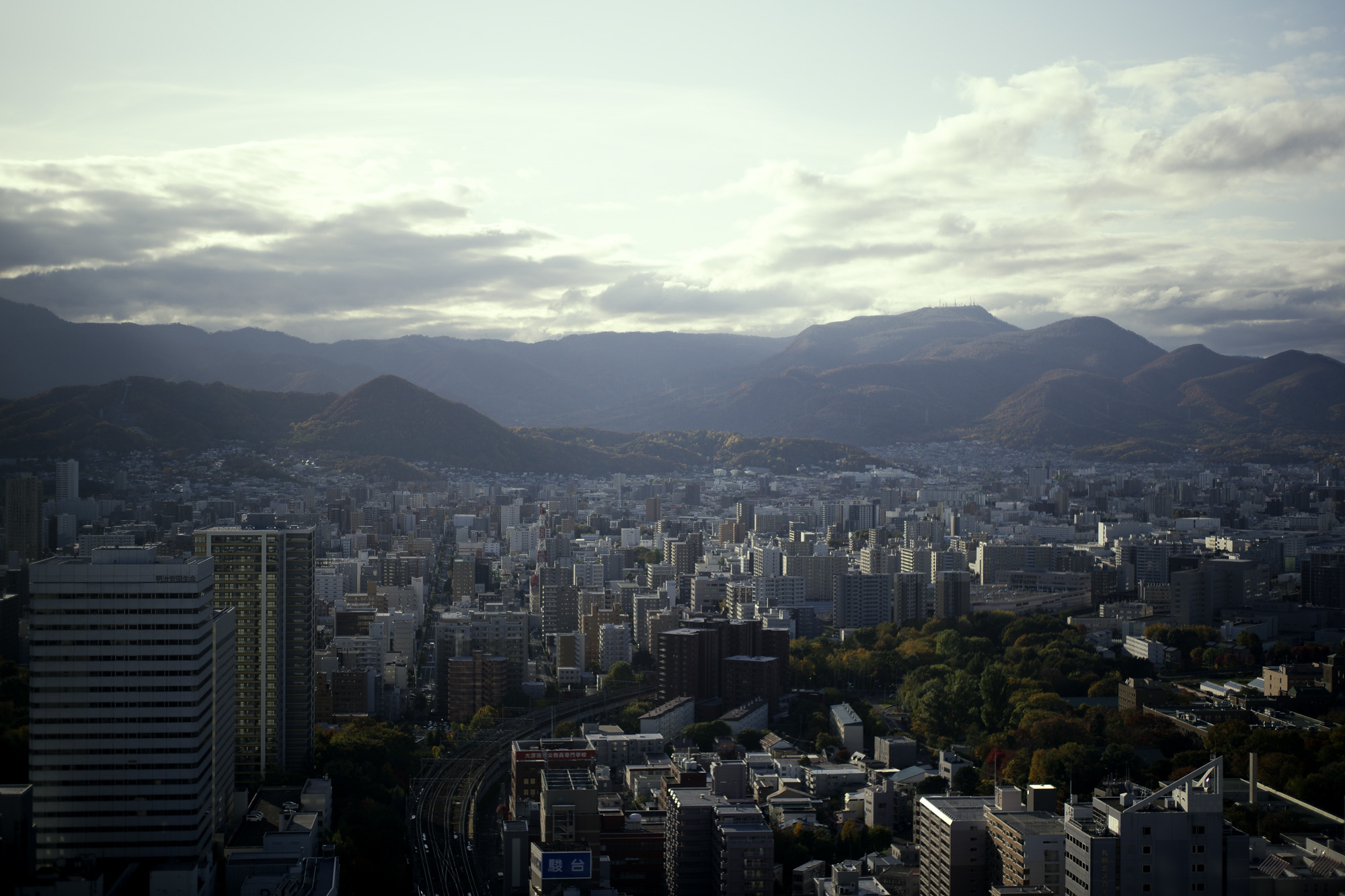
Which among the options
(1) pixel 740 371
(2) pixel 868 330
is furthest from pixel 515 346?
(2) pixel 868 330

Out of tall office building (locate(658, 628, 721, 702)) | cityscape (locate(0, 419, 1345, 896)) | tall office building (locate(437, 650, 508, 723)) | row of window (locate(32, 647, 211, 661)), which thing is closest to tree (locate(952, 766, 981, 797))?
cityscape (locate(0, 419, 1345, 896))

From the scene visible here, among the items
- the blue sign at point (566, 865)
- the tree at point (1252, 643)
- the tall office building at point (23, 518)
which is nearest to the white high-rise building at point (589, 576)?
the tall office building at point (23, 518)

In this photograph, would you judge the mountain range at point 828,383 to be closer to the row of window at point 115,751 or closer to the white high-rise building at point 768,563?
the white high-rise building at point 768,563

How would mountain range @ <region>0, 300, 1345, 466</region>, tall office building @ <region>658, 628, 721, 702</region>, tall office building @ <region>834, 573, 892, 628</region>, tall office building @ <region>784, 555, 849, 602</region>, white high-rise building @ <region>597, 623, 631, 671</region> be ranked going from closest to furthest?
tall office building @ <region>658, 628, 721, 702</region> → white high-rise building @ <region>597, 623, 631, 671</region> → tall office building @ <region>834, 573, 892, 628</region> → tall office building @ <region>784, 555, 849, 602</region> → mountain range @ <region>0, 300, 1345, 466</region>

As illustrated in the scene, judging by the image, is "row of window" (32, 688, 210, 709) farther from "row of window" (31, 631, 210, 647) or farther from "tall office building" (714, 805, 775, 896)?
"tall office building" (714, 805, 775, 896)

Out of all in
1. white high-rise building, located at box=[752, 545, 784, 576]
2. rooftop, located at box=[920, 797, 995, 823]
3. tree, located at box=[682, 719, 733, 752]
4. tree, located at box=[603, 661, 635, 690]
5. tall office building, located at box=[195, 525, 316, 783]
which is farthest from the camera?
white high-rise building, located at box=[752, 545, 784, 576]

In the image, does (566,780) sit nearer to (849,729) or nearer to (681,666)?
(849,729)
